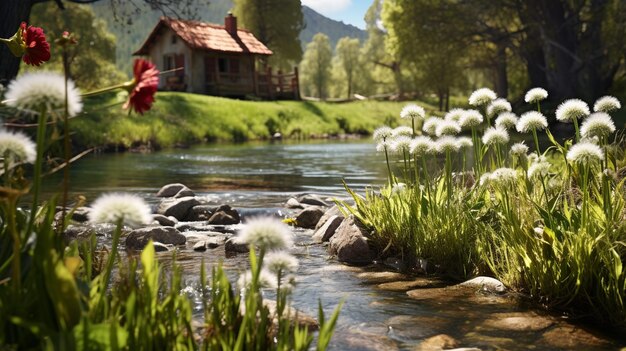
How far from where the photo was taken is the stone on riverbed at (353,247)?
23.5ft

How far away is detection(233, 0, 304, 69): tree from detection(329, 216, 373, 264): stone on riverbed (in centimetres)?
6113

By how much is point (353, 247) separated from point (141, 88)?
16.4ft

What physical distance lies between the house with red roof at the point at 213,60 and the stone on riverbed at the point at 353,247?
1617 inches

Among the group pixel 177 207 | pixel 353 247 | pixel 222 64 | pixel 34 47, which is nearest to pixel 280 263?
pixel 34 47

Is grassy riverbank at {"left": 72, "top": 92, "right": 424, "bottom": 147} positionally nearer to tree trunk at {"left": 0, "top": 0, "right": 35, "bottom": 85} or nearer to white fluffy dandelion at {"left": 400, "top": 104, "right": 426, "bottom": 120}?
tree trunk at {"left": 0, "top": 0, "right": 35, "bottom": 85}

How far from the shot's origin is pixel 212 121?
1294 inches

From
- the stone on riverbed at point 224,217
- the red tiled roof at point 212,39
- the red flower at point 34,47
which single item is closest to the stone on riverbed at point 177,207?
the stone on riverbed at point 224,217

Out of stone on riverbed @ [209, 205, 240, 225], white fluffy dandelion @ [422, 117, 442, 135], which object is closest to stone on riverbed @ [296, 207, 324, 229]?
stone on riverbed @ [209, 205, 240, 225]

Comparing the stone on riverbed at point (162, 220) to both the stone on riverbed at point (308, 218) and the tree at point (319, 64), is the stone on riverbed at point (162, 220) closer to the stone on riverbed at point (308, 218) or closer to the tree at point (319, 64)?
the stone on riverbed at point (308, 218)

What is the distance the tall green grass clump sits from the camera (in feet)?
15.7

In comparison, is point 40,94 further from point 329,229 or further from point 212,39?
point 212,39

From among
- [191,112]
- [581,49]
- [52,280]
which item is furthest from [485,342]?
[581,49]

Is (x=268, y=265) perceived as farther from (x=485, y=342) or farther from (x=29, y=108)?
(x=485, y=342)

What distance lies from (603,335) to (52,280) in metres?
3.93
